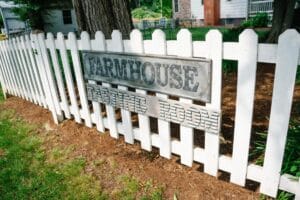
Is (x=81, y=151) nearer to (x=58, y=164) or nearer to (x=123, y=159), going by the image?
(x=58, y=164)

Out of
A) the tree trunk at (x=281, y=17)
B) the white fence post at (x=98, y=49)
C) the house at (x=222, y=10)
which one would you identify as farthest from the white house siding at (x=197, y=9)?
the white fence post at (x=98, y=49)

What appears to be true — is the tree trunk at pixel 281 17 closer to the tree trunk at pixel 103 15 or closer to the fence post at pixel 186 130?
the tree trunk at pixel 103 15

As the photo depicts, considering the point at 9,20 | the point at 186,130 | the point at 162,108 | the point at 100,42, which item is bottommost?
the point at 186,130

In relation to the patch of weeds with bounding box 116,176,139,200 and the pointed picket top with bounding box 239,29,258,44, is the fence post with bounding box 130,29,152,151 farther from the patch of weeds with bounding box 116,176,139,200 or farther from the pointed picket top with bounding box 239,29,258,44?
the pointed picket top with bounding box 239,29,258,44

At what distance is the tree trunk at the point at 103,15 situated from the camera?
3832mm

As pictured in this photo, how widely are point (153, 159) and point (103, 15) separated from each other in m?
2.27

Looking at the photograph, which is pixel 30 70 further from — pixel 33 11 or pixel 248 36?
pixel 33 11

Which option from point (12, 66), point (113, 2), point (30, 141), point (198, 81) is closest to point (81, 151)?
point (30, 141)

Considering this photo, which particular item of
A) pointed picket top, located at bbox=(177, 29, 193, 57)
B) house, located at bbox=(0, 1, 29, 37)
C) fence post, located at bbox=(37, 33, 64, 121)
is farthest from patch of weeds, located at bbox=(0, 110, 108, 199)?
house, located at bbox=(0, 1, 29, 37)

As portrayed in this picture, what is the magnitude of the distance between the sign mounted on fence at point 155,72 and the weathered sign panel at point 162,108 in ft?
0.34

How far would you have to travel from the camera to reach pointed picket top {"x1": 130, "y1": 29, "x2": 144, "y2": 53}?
253 cm

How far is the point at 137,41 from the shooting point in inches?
101

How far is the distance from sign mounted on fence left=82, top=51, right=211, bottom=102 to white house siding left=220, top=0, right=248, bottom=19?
65.6 ft

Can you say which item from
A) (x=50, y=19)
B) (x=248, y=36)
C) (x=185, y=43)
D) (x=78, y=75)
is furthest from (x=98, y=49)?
(x=50, y=19)
